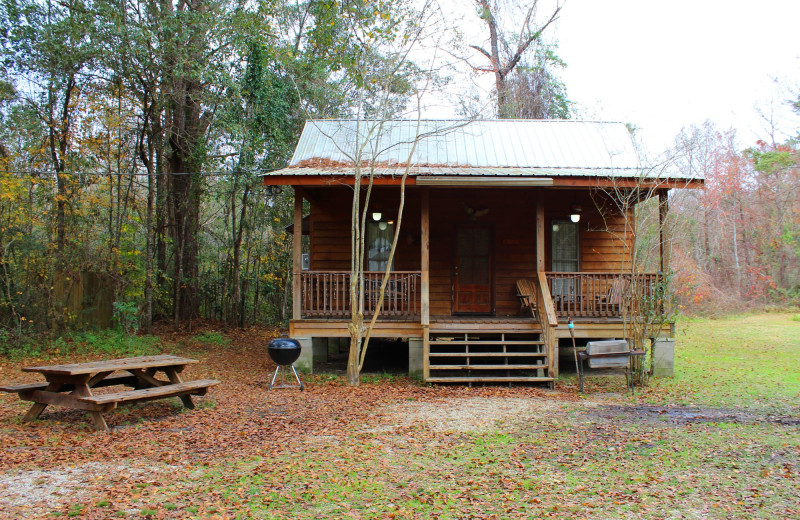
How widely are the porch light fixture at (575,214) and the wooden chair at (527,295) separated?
59.7 inches

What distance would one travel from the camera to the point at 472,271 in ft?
38.9

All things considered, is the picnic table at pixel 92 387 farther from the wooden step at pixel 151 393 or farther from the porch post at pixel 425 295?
the porch post at pixel 425 295

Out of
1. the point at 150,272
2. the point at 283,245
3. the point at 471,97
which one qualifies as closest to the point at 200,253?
the point at 283,245

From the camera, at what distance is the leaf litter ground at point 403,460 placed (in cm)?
400

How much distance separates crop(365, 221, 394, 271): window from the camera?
462 inches

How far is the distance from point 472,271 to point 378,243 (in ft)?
6.71

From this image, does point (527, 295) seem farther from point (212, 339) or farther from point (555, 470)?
point (212, 339)

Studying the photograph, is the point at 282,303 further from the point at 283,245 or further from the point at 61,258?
the point at 61,258

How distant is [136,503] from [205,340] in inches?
415

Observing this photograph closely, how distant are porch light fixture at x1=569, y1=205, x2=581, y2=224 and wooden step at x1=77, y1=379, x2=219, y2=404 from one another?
7654mm

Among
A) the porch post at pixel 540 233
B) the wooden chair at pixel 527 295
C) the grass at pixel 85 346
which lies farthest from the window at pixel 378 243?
the grass at pixel 85 346

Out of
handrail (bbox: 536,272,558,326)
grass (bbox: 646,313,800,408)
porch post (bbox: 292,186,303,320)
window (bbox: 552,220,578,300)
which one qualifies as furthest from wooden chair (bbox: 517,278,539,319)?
porch post (bbox: 292,186,303,320)

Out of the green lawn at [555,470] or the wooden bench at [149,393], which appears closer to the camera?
the green lawn at [555,470]

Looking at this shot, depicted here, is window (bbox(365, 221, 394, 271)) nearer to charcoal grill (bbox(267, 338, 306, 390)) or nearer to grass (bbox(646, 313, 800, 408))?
charcoal grill (bbox(267, 338, 306, 390))
